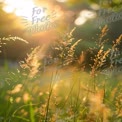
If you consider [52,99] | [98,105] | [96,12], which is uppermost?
[96,12]

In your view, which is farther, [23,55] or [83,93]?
[23,55]

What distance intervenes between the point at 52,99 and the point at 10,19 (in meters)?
5.55

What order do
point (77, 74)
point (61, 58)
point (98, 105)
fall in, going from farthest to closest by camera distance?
1. point (77, 74)
2. point (61, 58)
3. point (98, 105)

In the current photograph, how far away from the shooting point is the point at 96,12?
9.38 m

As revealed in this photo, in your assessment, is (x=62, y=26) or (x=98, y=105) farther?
(x=62, y=26)

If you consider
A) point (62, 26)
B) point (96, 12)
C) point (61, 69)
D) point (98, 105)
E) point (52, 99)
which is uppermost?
point (96, 12)

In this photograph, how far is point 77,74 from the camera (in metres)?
2.71

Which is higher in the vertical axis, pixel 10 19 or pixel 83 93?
pixel 10 19

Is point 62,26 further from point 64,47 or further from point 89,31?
point 89,31

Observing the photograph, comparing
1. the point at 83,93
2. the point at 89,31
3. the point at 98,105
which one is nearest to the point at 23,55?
the point at 89,31

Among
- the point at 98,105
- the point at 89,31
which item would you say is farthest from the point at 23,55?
the point at 98,105

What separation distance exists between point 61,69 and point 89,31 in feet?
22.8

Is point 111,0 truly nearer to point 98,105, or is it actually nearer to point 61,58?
point 61,58

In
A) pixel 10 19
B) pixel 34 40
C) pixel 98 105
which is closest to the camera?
pixel 98 105
